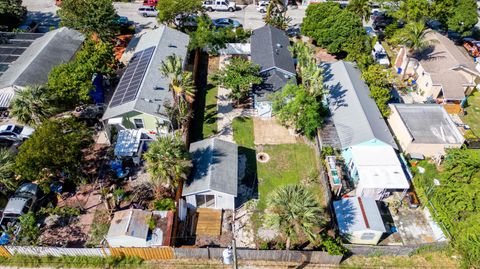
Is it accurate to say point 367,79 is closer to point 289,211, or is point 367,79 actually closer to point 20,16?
point 289,211

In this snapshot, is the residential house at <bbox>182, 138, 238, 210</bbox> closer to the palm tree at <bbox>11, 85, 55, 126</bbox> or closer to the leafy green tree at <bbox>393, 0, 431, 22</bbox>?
the palm tree at <bbox>11, 85, 55, 126</bbox>

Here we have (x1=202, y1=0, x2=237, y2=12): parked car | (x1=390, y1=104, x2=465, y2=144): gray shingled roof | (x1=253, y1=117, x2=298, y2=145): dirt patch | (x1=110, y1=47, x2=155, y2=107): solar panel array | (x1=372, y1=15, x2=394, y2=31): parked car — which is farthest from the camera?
(x1=202, y1=0, x2=237, y2=12): parked car

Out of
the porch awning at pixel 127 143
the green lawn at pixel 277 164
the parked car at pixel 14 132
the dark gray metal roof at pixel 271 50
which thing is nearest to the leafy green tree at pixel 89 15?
the parked car at pixel 14 132

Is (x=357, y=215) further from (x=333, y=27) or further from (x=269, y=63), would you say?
(x=333, y=27)

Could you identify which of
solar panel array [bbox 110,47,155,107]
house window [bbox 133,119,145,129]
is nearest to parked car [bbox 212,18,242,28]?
solar panel array [bbox 110,47,155,107]

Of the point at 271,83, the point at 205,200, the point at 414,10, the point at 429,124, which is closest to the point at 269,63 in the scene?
the point at 271,83

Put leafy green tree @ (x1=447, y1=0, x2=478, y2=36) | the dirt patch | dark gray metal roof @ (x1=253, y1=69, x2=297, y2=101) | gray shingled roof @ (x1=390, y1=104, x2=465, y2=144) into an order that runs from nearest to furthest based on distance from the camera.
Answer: gray shingled roof @ (x1=390, y1=104, x2=465, y2=144) → the dirt patch → dark gray metal roof @ (x1=253, y1=69, x2=297, y2=101) → leafy green tree @ (x1=447, y1=0, x2=478, y2=36)

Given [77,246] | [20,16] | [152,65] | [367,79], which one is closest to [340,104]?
[367,79]
